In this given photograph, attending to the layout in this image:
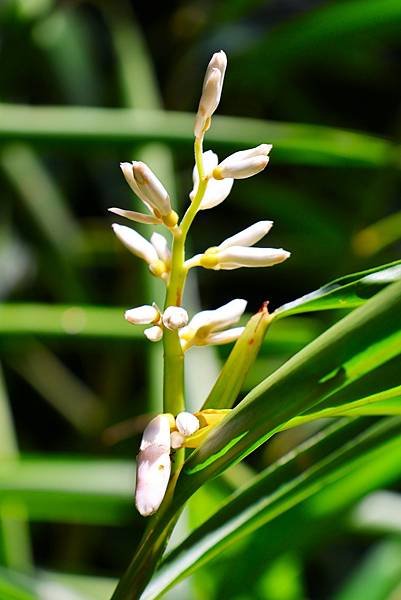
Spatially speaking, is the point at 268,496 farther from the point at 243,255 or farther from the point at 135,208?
the point at 135,208

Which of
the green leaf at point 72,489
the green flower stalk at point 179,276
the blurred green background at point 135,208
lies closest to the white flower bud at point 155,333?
the green flower stalk at point 179,276

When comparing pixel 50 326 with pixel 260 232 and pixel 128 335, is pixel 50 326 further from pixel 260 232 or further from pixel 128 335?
pixel 260 232

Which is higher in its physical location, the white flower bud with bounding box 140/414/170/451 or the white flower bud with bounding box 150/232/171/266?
the white flower bud with bounding box 150/232/171/266

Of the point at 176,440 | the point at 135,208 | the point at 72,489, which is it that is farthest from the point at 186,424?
the point at 135,208

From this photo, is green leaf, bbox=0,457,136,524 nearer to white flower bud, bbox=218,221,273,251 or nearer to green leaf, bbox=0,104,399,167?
green leaf, bbox=0,104,399,167

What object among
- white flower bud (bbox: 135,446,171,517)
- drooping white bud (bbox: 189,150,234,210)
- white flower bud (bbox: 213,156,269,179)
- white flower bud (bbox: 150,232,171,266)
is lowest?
white flower bud (bbox: 135,446,171,517)

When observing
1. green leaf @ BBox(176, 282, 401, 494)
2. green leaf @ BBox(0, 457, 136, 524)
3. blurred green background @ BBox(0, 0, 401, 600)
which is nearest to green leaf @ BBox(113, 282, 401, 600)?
green leaf @ BBox(176, 282, 401, 494)

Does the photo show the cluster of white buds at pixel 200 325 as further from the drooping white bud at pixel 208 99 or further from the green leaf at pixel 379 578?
the green leaf at pixel 379 578

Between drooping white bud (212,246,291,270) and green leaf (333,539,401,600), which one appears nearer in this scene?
drooping white bud (212,246,291,270)
